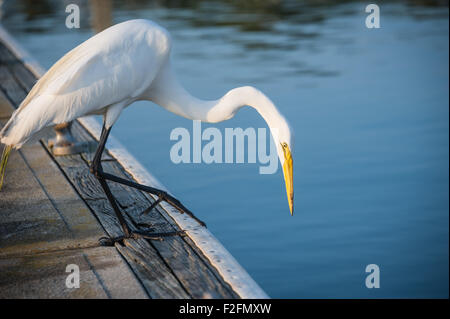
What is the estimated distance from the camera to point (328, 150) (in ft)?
33.1

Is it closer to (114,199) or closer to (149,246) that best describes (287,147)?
(149,246)

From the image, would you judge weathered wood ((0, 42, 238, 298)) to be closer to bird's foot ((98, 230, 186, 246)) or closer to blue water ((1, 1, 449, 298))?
bird's foot ((98, 230, 186, 246))

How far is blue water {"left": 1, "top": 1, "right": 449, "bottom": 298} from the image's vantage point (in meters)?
7.19

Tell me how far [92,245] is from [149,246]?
0.39 meters

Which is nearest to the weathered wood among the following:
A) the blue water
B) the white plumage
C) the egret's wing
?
the white plumage

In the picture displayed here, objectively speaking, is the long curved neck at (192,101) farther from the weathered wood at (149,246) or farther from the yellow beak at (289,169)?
the weathered wood at (149,246)

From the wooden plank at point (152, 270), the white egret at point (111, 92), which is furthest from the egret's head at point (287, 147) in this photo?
the wooden plank at point (152, 270)

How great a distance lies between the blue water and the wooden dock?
1870 mm

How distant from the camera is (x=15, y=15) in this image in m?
23.6

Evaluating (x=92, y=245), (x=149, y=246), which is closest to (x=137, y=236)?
(x=149, y=246)

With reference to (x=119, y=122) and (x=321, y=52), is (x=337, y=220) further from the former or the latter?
(x=321, y=52)

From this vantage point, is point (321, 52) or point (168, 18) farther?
point (168, 18)

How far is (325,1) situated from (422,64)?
9.37m
